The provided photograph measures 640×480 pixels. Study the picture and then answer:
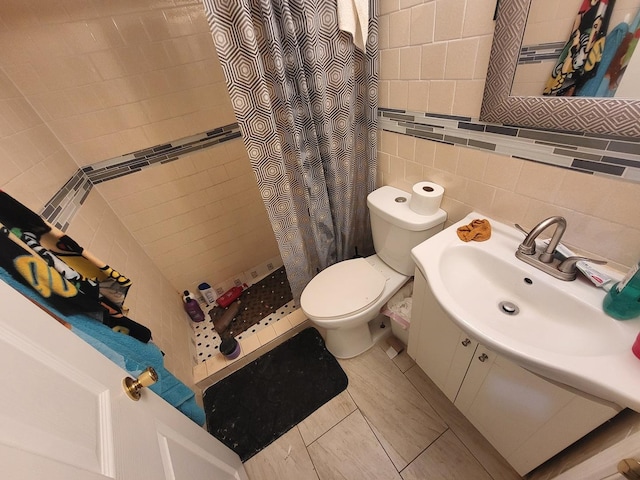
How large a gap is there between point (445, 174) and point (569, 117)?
0.41 m

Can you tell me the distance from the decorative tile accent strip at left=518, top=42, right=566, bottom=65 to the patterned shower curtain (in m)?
0.54

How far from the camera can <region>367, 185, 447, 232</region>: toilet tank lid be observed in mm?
1052

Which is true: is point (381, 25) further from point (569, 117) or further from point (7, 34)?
point (7, 34)

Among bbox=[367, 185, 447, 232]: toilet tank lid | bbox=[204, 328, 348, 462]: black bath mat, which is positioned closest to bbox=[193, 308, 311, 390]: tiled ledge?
bbox=[204, 328, 348, 462]: black bath mat

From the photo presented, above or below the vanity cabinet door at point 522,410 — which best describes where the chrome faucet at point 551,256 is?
above

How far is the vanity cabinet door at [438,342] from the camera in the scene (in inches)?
34.6

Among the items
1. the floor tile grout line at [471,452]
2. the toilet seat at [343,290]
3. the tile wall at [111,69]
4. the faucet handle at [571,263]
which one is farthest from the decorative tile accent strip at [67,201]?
the floor tile grout line at [471,452]

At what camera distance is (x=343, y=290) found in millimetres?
1252

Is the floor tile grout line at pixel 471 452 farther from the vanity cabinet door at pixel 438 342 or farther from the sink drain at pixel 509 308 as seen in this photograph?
the sink drain at pixel 509 308

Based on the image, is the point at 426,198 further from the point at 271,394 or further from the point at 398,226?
the point at 271,394

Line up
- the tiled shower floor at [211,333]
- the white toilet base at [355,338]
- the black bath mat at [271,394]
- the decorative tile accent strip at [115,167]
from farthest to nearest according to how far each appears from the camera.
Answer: the tiled shower floor at [211,333]
the white toilet base at [355,338]
the black bath mat at [271,394]
the decorative tile accent strip at [115,167]

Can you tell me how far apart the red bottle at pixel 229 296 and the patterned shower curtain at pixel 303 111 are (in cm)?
67

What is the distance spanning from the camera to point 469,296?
2.70ft

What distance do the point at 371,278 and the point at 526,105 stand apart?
2.83ft
